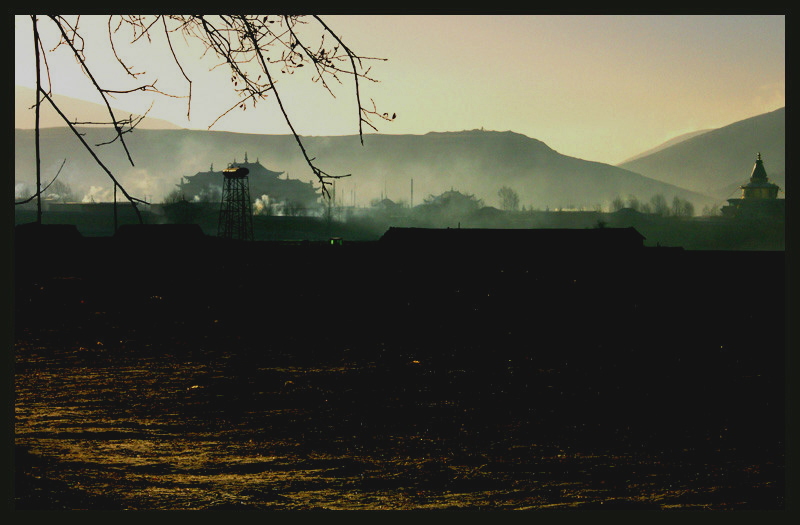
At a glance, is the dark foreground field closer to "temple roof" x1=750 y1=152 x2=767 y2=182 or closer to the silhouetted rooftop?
the silhouetted rooftop

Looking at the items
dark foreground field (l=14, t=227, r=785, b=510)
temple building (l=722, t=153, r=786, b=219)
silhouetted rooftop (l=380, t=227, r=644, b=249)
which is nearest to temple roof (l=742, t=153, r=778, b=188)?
temple building (l=722, t=153, r=786, b=219)

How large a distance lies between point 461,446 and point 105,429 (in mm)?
5261

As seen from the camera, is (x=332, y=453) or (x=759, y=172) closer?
(x=332, y=453)

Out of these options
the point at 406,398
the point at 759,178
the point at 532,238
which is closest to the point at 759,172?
the point at 759,178

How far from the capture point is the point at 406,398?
16.4m

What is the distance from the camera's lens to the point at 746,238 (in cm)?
14488

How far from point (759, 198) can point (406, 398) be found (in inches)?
5807

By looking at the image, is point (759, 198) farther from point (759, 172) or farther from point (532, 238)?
point (532, 238)

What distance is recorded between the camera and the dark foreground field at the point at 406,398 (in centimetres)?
967

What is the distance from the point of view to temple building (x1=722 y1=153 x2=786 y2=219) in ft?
486

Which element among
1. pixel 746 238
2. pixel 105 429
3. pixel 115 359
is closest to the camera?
pixel 105 429

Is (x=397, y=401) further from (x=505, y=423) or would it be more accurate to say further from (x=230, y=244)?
(x=230, y=244)

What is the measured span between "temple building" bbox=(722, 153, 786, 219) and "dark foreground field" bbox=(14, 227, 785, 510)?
11390 centimetres

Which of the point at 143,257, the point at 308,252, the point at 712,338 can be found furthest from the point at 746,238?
the point at 712,338
